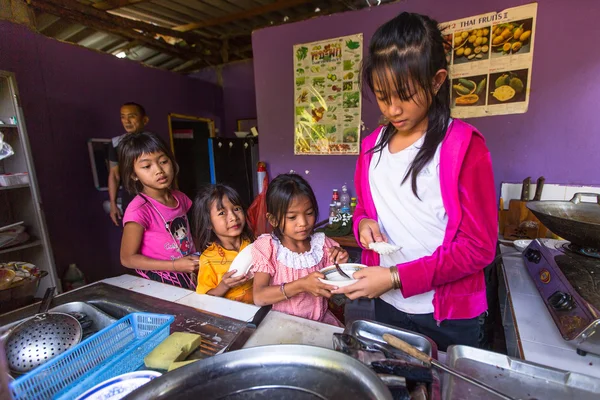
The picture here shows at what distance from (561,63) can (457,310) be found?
2.23 m

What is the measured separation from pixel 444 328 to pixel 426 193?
467 millimetres

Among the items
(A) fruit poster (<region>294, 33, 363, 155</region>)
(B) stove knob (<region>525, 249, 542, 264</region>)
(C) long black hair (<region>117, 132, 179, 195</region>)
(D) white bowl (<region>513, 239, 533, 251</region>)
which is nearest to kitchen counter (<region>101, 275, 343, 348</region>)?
(C) long black hair (<region>117, 132, 179, 195</region>)

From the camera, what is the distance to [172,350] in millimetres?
809

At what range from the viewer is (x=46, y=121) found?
346cm

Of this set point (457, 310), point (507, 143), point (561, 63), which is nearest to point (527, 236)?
point (507, 143)

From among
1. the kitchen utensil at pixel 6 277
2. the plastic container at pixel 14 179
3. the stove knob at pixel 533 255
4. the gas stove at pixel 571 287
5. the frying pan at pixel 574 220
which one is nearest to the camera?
the gas stove at pixel 571 287

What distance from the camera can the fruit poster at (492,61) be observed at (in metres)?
2.23

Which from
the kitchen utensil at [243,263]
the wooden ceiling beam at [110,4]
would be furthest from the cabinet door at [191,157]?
the kitchen utensil at [243,263]

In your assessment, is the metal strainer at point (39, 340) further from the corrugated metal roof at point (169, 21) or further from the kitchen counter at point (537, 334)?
the corrugated metal roof at point (169, 21)

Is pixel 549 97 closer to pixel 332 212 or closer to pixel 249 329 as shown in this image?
pixel 332 212

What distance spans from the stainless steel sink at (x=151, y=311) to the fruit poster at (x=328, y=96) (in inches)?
89.1

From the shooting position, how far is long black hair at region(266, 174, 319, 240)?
1.33m

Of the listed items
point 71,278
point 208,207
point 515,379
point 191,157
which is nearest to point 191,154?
point 191,157

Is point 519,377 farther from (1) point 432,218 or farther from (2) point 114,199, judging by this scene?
(2) point 114,199
